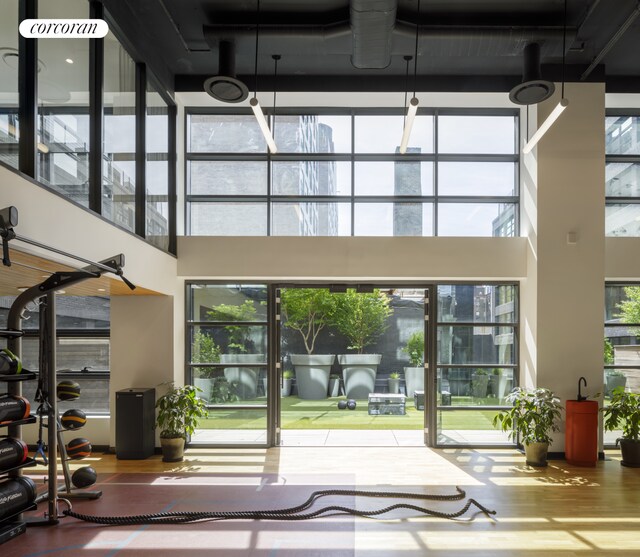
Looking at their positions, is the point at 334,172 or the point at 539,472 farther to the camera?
the point at 334,172

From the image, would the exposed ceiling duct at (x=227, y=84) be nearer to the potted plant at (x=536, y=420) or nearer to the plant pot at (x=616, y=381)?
the potted plant at (x=536, y=420)

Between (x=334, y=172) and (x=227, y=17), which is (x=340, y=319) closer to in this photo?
(x=334, y=172)

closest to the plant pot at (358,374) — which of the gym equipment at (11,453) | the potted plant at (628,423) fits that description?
the potted plant at (628,423)

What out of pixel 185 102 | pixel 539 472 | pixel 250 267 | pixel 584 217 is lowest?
pixel 539 472

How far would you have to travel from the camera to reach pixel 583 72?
661 cm

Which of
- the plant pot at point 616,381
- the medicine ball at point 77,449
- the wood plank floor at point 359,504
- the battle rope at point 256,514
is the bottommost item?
the wood plank floor at point 359,504

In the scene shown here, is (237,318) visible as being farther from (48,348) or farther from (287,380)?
(48,348)

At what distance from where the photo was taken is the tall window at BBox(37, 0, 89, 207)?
4.02 metres

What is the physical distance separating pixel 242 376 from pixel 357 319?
2637mm

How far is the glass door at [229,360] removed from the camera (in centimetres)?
729

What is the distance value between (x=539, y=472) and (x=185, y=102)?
622 cm

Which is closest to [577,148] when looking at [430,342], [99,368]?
[430,342]

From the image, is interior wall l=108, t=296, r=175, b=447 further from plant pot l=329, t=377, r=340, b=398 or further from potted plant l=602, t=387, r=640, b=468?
potted plant l=602, t=387, r=640, b=468

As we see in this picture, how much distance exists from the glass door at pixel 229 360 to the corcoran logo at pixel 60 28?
11.7 ft
